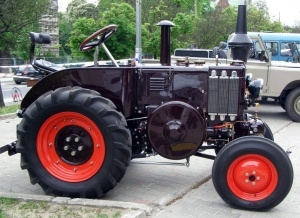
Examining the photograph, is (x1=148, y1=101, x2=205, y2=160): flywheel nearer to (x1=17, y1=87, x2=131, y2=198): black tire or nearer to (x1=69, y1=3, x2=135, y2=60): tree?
(x1=17, y1=87, x2=131, y2=198): black tire

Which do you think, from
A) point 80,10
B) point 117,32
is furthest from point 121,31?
point 80,10

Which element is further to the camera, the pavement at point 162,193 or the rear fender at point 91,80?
the rear fender at point 91,80

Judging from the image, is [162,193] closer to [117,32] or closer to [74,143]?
[74,143]

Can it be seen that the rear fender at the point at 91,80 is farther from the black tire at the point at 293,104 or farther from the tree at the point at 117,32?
the tree at the point at 117,32

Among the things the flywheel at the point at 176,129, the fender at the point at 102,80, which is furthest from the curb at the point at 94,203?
the fender at the point at 102,80

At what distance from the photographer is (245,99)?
528cm

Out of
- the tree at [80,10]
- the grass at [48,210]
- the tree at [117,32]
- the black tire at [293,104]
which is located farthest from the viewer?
the tree at [80,10]

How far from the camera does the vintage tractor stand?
479 centimetres

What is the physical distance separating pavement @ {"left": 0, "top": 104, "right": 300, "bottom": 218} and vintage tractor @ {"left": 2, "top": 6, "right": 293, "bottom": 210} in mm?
197

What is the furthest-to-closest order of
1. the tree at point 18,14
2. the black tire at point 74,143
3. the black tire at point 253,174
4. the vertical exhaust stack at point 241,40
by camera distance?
the tree at point 18,14 < the vertical exhaust stack at point 241,40 < the black tire at point 74,143 < the black tire at point 253,174

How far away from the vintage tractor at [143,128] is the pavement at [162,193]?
0.20 meters

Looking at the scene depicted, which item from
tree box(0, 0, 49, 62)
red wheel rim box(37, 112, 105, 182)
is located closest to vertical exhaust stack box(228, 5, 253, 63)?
red wheel rim box(37, 112, 105, 182)

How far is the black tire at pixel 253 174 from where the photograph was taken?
4707mm

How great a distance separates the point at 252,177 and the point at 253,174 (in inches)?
1.4
